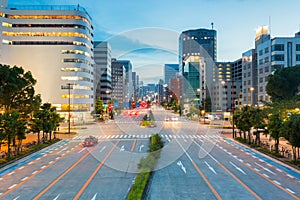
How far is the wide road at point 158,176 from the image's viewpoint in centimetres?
1955

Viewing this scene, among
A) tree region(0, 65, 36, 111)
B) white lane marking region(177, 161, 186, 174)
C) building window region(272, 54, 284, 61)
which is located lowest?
white lane marking region(177, 161, 186, 174)

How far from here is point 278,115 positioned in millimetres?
32406

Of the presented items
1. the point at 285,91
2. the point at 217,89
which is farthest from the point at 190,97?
the point at 285,91

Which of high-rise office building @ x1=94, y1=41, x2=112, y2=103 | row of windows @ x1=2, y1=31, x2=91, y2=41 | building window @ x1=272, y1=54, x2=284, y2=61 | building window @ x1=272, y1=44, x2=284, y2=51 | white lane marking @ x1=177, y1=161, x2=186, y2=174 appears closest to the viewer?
white lane marking @ x1=177, y1=161, x2=186, y2=174

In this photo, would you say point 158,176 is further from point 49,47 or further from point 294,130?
point 49,47

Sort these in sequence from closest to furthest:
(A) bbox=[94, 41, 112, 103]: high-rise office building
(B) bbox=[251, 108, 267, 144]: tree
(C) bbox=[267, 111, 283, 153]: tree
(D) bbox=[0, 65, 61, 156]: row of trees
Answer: (C) bbox=[267, 111, 283, 153]: tree
(D) bbox=[0, 65, 61, 156]: row of trees
(B) bbox=[251, 108, 267, 144]: tree
(A) bbox=[94, 41, 112, 103]: high-rise office building

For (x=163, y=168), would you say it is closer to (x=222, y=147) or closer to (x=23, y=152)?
(x=222, y=147)

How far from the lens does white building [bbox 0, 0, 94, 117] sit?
9838 cm

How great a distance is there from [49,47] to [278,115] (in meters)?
87.5

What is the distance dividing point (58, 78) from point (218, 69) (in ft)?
388

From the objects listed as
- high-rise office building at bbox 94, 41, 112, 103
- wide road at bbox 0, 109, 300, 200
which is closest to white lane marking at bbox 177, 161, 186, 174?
wide road at bbox 0, 109, 300, 200

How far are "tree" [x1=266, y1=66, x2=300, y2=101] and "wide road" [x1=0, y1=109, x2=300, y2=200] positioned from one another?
2843 centimetres

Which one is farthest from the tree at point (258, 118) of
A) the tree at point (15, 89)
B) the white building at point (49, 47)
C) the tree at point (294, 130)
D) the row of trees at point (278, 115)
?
the white building at point (49, 47)

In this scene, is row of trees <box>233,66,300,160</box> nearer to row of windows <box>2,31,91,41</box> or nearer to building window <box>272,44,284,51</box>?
building window <box>272,44,284,51</box>
